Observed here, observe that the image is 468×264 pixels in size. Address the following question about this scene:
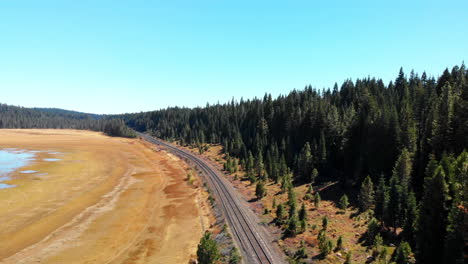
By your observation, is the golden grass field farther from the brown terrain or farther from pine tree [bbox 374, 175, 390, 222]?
pine tree [bbox 374, 175, 390, 222]

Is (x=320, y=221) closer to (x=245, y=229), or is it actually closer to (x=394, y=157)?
(x=245, y=229)

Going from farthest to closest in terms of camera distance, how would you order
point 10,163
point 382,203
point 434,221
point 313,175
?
point 10,163
point 313,175
point 382,203
point 434,221

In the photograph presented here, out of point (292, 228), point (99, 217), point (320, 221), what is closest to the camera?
point (292, 228)

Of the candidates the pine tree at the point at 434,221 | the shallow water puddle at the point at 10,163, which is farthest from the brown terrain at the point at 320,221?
the shallow water puddle at the point at 10,163

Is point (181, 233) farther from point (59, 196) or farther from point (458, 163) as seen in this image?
point (458, 163)

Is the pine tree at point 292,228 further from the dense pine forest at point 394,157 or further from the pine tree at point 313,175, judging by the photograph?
the pine tree at point 313,175

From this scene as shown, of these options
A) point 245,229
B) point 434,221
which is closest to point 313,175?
point 245,229

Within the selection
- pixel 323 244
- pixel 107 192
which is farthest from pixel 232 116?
pixel 323 244
